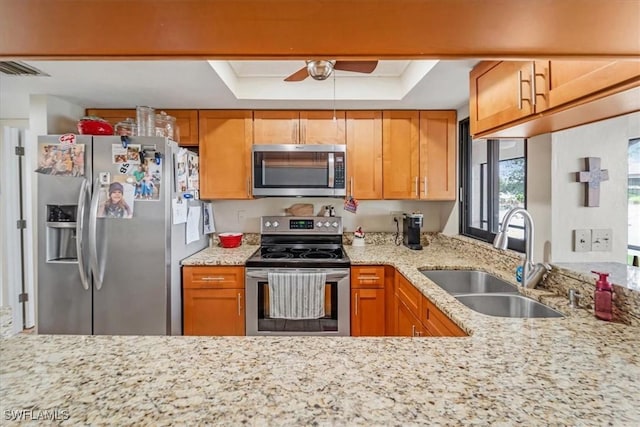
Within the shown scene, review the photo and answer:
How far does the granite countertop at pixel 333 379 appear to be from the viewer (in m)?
0.64

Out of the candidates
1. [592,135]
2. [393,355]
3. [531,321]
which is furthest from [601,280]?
[393,355]

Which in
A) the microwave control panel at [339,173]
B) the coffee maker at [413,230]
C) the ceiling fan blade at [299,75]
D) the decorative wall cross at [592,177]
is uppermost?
the ceiling fan blade at [299,75]

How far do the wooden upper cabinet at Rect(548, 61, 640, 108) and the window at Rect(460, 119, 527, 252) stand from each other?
0.81 meters

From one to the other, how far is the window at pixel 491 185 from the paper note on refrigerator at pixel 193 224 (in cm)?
230

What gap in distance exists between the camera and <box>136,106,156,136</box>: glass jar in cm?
243

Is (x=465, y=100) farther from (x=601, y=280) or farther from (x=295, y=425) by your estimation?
(x=295, y=425)

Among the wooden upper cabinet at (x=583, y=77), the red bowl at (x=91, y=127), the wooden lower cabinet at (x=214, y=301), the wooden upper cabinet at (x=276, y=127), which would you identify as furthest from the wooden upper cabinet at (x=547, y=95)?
the red bowl at (x=91, y=127)

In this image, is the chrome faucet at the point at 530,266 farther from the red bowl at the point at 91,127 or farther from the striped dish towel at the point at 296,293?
the red bowl at the point at 91,127

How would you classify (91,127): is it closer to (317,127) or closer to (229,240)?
(229,240)

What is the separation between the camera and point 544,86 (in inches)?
49.2

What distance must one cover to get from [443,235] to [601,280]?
1.79 metres

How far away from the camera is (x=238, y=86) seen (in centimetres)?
254

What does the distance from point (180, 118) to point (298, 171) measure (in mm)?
1169

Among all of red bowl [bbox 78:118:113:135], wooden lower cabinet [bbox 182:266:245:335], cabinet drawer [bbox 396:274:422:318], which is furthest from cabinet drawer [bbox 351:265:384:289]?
red bowl [bbox 78:118:113:135]
